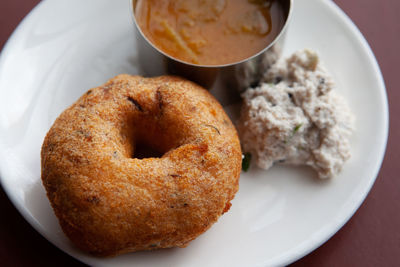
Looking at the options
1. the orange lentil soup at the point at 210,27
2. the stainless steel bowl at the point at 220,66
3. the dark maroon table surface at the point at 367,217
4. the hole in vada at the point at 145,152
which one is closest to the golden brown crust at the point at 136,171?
the hole in vada at the point at 145,152

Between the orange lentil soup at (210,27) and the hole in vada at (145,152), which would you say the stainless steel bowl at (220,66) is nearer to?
the orange lentil soup at (210,27)

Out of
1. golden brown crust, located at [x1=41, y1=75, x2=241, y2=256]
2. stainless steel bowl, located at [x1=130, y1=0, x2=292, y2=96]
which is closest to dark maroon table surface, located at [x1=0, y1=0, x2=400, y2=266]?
golden brown crust, located at [x1=41, y1=75, x2=241, y2=256]

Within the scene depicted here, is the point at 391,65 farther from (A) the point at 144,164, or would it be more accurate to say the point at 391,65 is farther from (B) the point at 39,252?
(B) the point at 39,252

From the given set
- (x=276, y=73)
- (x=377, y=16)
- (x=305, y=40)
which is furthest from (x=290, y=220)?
(x=377, y=16)

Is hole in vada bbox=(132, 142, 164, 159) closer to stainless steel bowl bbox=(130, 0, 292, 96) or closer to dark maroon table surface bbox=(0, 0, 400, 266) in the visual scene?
stainless steel bowl bbox=(130, 0, 292, 96)

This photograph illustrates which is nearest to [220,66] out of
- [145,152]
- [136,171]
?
[145,152]

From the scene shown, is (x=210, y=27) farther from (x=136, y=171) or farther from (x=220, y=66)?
(x=136, y=171)
